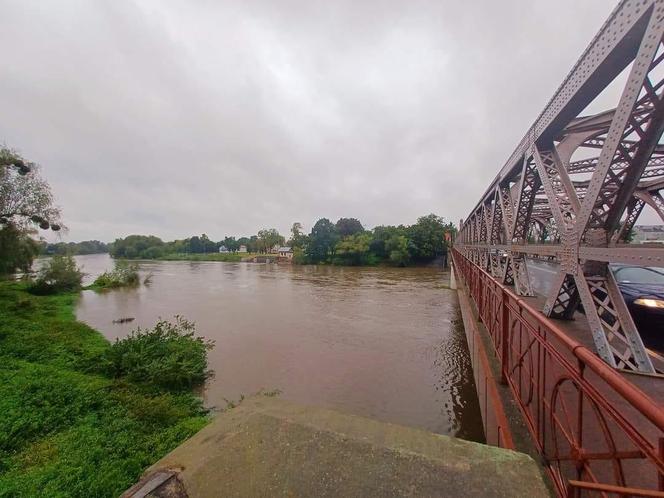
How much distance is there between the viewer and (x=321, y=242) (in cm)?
5597

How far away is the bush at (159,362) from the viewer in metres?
6.51

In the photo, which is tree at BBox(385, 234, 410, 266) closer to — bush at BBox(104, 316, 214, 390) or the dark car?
bush at BBox(104, 316, 214, 390)

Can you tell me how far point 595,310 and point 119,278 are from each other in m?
31.3

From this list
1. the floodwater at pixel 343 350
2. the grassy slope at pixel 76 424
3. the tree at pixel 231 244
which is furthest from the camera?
the tree at pixel 231 244

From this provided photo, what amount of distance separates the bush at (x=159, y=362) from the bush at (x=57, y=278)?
19.5m

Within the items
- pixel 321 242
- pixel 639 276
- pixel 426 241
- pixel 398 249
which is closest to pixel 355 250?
Result: pixel 398 249

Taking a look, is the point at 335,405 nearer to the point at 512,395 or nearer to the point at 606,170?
the point at 512,395

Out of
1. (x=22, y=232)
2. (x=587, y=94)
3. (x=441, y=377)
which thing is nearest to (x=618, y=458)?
(x=587, y=94)

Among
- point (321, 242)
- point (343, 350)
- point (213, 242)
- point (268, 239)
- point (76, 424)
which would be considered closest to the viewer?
point (76, 424)

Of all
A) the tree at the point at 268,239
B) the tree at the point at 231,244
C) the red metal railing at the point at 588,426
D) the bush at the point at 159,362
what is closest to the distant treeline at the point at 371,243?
the tree at the point at 268,239

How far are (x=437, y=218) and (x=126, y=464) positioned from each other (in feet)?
174

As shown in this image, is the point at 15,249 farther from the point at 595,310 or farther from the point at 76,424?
the point at 595,310

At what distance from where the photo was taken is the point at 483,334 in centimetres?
532

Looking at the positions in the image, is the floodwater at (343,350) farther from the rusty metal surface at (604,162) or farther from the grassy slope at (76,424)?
the rusty metal surface at (604,162)
